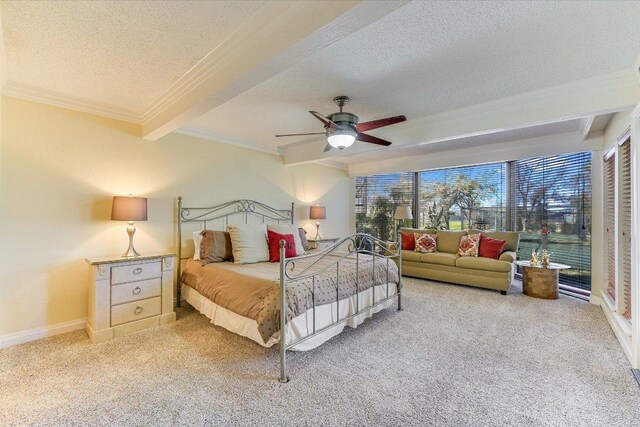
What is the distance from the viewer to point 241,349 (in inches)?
104

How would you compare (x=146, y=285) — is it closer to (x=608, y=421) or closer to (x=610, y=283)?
(x=608, y=421)

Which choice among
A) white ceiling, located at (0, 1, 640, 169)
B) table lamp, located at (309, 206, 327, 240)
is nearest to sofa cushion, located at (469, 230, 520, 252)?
white ceiling, located at (0, 1, 640, 169)

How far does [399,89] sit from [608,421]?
287cm

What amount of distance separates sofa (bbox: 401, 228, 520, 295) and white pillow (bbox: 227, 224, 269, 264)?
302cm

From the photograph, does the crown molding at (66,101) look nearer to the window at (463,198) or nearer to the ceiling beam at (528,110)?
the ceiling beam at (528,110)

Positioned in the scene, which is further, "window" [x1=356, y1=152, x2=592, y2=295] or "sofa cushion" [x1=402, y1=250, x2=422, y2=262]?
"sofa cushion" [x1=402, y1=250, x2=422, y2=262]

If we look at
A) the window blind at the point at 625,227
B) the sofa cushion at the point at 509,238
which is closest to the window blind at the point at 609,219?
the window blind at the point at 625,227

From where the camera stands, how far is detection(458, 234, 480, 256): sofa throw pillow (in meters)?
4.96

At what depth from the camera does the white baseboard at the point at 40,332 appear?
2.71 m

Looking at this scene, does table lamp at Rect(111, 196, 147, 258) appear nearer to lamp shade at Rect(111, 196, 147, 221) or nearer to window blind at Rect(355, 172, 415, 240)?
lamp shade at Rect(111, 196, 147, 221)

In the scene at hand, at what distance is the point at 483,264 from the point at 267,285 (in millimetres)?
3711

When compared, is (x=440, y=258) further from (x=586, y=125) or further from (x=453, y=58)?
(x=453, y=58)

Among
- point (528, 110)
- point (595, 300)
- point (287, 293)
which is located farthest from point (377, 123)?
point (595, 300)

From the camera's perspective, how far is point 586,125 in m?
3.64
